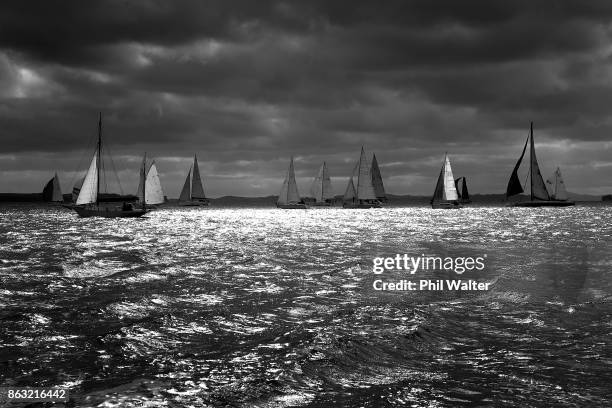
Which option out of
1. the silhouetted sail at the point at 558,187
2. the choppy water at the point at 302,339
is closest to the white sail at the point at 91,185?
the choppy water at the point at 302,339

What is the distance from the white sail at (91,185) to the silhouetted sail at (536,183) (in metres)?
108

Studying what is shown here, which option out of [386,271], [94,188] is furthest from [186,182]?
[386,271]

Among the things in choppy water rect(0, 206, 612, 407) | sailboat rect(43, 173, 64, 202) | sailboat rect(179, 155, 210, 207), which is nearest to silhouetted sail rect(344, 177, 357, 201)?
sailboat rect(179, 155, 210, 207)

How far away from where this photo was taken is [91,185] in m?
84.1

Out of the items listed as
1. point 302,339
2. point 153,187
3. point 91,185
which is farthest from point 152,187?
point 302,339

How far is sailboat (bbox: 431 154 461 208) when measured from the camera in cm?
14412

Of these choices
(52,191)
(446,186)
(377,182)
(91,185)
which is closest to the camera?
(91,185)

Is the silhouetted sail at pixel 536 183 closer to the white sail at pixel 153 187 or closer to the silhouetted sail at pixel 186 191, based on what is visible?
the white sail at pixel 153 187

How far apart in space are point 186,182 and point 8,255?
14975 cm

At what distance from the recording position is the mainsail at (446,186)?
14373 centimetres

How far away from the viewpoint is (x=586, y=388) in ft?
28.4

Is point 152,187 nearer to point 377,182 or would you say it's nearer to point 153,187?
point 153,187

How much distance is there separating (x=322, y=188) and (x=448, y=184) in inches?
1581

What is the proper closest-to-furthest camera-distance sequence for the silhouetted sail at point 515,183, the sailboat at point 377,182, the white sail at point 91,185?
1. the white sail at point 91,185
2. the silhouetted sail at point 515,183
3. the sailboat at point 377,182
